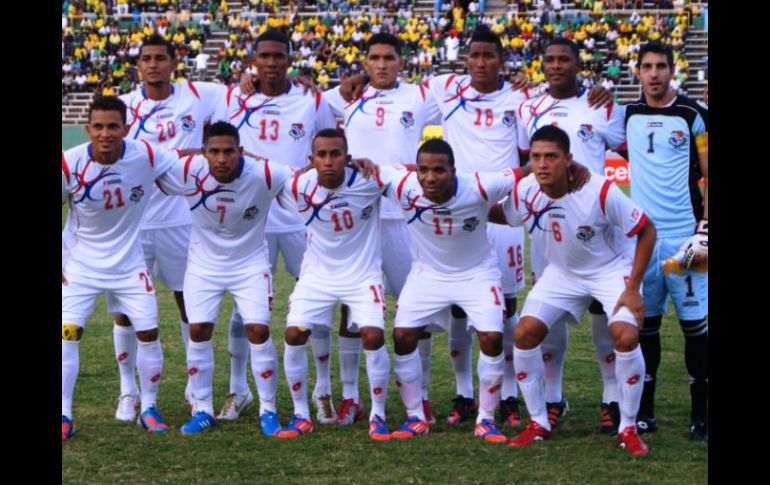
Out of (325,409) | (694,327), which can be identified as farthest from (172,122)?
(694,327)

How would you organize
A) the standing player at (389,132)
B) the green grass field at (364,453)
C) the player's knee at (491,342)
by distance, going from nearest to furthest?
1. the green grass field at (364,453)
2. the player's knee at (491,342)
3. the standing player at (389,132)

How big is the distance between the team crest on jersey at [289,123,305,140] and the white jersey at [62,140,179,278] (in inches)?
38.2

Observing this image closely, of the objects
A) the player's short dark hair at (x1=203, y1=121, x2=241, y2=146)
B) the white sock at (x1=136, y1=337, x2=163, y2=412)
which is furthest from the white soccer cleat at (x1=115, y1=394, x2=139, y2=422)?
the player's short dark hair at (x1=203, y1=121, x2=241, y2=146)

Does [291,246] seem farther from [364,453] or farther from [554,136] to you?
[554,136]

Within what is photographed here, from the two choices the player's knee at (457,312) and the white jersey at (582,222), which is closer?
the white jersey at (582,222)

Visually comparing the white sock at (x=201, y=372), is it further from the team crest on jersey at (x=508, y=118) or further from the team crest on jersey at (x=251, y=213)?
the team crest on jersey at (x=508, y=118)

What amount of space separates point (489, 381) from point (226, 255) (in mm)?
1958

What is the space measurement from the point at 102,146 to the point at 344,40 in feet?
95.2

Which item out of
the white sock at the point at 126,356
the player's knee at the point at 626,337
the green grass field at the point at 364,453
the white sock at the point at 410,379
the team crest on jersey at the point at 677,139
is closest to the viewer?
the green grass field at the point at 364,453

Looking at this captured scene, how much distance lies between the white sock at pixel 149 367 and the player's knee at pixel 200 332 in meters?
0.23

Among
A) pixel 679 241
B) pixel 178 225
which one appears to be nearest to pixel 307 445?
pixel 178 225

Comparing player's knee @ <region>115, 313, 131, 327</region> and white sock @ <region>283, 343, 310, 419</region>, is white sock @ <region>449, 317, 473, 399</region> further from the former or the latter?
player's knee @ <region>115, 313, 131, 327</region>

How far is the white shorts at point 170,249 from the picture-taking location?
309 inches

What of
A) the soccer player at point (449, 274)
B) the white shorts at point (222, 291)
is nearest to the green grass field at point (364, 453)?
the soccer player at point (449, 274)
